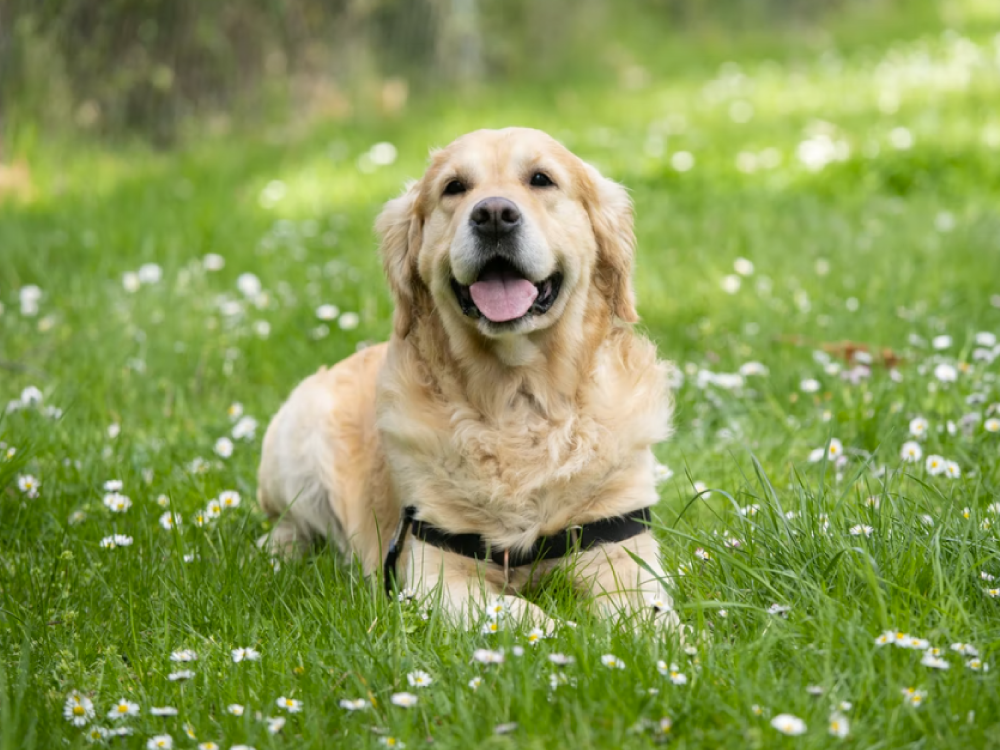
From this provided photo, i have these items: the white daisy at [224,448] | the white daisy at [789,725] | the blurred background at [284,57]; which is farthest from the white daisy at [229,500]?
the blurred background at [284,57]

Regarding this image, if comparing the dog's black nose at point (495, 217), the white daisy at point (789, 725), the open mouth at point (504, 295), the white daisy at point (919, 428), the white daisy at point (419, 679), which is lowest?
the white daisy at point (419, 679)

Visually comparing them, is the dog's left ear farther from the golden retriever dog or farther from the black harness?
the black harness

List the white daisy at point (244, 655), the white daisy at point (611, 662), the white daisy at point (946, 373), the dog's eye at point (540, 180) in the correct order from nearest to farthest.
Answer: the white daisy at point (611, 662)
the white daisy at point (244, 655)
the dog's eye at point (540, 180)
the white daisy at point (946, 373)

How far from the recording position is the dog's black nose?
9.86 feet

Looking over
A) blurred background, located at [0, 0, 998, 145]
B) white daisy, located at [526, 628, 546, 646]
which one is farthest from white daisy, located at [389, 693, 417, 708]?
blurred background, located at [0, 0, 998, 145]

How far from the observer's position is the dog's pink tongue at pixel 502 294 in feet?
10.1

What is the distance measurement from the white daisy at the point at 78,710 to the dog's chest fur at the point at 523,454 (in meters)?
1.07

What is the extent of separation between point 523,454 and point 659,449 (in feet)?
3.43

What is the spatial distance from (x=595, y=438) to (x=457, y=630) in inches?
32.0

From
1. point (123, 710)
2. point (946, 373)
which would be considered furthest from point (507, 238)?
point (946, 373)

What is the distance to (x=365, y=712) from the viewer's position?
7.16ft

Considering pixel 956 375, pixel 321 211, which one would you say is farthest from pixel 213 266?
pixel 956 375

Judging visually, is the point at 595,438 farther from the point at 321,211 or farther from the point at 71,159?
the point at 71,159

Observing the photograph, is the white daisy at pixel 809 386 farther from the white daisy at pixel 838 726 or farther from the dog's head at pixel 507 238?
the white daisy at pixel 838 726
